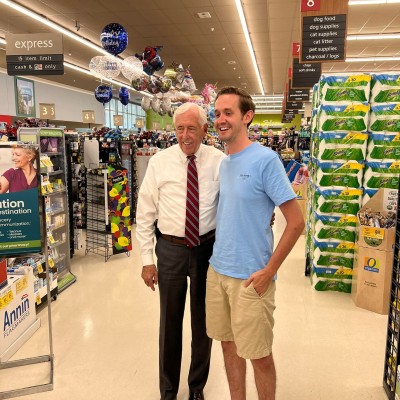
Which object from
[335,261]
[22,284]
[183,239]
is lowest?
[335,261]

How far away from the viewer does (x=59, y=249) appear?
193 inches

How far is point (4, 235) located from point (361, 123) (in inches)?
136

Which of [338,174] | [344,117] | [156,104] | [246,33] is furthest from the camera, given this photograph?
Result: [246,33]

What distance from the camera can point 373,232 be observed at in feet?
12.6

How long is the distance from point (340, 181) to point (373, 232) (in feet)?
2.41

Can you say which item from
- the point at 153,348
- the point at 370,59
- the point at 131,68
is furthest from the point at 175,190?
the point at 370,59

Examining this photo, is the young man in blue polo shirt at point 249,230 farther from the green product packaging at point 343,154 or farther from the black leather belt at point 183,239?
the green product packaging at point 343,154

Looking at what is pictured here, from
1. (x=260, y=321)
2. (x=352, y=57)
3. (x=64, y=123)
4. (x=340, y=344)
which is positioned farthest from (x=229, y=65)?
(x=260, y=321)

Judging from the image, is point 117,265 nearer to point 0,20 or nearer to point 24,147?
point 24,147

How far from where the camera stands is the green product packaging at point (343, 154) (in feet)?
13.9

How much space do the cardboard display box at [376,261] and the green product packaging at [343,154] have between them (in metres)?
0.43

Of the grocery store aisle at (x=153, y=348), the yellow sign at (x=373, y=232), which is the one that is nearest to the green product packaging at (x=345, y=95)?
the yellow sign at (x=373, y=232)

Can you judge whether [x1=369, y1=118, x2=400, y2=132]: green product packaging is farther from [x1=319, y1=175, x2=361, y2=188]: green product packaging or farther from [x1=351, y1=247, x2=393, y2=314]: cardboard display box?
[x1=351, y1=247, x2=393, y2=314]: cardboard display box

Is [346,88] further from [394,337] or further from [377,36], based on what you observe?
[377,36]
